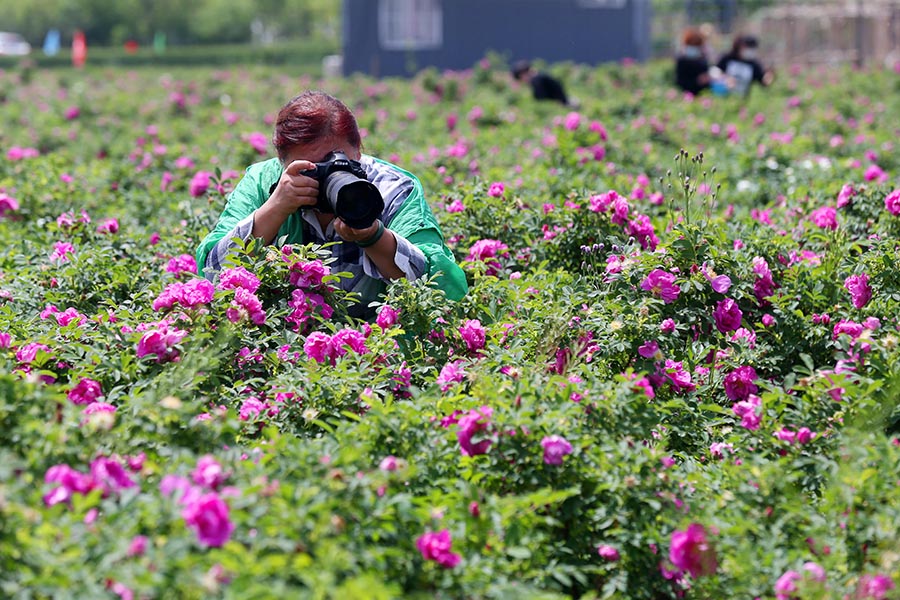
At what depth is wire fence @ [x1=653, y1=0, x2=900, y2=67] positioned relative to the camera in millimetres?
24594

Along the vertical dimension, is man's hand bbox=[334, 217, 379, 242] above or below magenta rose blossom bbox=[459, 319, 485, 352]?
above

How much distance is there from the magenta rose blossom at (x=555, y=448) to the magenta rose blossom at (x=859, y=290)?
1.46m

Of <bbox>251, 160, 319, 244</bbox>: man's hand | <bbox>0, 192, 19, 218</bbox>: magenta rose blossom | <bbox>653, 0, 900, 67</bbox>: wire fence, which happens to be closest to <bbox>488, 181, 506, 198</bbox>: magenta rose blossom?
<bbox>251, 160, 319, 244</bbox>: man's hand

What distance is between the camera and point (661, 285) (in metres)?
3.58

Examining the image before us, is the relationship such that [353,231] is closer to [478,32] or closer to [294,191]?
[294,191]

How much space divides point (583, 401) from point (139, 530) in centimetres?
107

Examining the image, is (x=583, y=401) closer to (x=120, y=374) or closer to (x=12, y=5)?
(x=120, y=374)

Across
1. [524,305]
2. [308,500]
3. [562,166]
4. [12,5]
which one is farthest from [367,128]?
[12,5]

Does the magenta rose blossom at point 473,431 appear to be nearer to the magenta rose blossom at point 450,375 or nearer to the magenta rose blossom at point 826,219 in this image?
the magenta rose blossom at point 450,375

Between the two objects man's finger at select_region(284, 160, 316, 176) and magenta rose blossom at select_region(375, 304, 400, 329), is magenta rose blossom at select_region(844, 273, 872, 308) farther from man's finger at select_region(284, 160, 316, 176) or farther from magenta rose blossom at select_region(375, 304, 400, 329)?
man's finger at select_region(284, 160, 316, 176)

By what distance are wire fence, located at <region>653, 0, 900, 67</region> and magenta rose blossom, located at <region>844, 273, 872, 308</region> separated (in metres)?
20.6

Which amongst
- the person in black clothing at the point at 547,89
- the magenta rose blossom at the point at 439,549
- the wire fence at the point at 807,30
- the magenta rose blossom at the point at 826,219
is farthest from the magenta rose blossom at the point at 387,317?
the wire fence at the point at 807,30

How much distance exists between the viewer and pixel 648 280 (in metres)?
3.58

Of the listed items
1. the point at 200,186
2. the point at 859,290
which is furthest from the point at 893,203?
the point at 200,186
